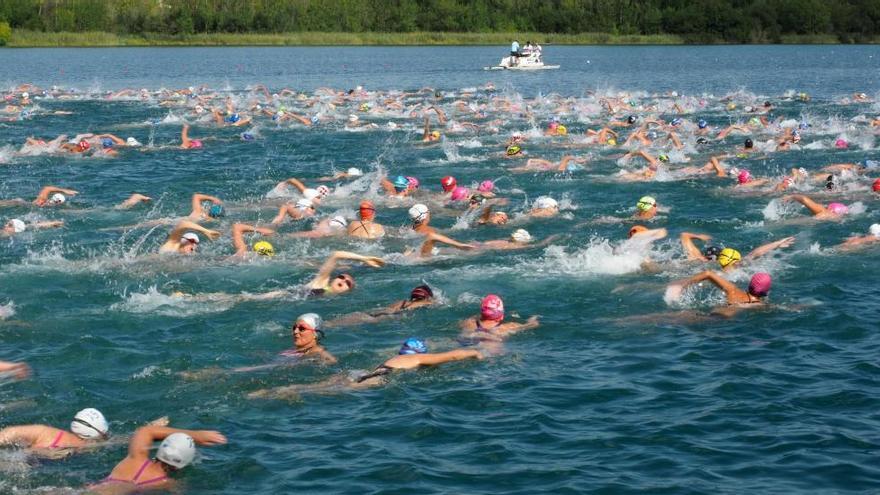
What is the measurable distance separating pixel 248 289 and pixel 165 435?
700 cm

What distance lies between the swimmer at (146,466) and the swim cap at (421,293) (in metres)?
5.97

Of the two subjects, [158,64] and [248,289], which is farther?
[158,64]

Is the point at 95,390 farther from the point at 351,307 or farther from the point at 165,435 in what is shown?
the point at 351,307

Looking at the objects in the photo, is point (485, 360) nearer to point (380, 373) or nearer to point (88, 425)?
point (380, 373)

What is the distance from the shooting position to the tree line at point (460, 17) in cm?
11232

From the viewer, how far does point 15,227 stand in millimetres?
20781

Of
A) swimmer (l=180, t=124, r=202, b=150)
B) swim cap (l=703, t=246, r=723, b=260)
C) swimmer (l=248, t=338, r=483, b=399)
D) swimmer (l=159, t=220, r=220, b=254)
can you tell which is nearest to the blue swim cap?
swimmer (l=248, t=338, r=483, b=399)

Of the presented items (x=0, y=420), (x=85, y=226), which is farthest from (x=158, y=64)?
(x=0, y=420)

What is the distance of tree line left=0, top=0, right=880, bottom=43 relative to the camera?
369 feet

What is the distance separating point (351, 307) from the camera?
636 inches

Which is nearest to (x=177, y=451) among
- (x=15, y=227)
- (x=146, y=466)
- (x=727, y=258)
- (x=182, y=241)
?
(x=146, y=466)

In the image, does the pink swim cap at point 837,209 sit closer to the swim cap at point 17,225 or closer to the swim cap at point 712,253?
the swim cap at point 712,253

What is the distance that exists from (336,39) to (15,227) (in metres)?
93.9

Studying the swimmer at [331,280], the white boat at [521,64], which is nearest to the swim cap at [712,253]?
the swimmer at [331,280]
